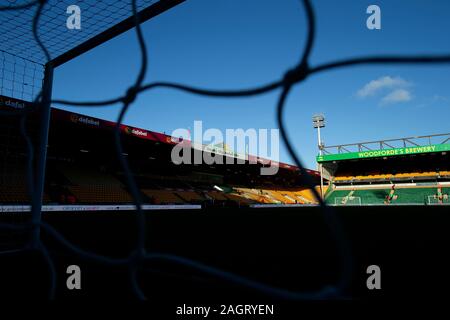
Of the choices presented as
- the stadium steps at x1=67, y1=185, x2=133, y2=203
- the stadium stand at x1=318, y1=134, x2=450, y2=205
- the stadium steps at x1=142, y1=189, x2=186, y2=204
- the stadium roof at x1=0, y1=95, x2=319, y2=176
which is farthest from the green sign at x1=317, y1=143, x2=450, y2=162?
the stadium steps at x1=67, y1=185, x2=133, y2=203

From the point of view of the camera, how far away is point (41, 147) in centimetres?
201

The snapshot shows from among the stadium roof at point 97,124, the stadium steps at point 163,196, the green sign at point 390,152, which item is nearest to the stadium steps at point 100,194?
the stadium steps at point 163,196

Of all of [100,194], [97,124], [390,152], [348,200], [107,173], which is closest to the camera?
[97,124]

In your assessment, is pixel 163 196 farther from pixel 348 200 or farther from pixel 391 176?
pixel 391 176

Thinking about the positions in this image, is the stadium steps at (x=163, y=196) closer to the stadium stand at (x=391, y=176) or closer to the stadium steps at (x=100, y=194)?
the stadium steps at (x=100, y=194)

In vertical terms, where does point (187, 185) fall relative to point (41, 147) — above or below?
above

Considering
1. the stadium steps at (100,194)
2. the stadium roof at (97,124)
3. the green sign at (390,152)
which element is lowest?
the stadium steps at (100,194)

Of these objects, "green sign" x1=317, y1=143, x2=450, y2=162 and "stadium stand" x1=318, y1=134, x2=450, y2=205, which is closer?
"green sign" x1=317, y1=143, x2=450, y2=162

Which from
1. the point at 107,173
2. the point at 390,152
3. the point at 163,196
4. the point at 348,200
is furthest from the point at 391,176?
the point at 107,173

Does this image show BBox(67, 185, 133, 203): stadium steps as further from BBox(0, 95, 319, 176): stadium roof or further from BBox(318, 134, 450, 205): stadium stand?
BBox(318, 134, 450, 205): stadium stand
